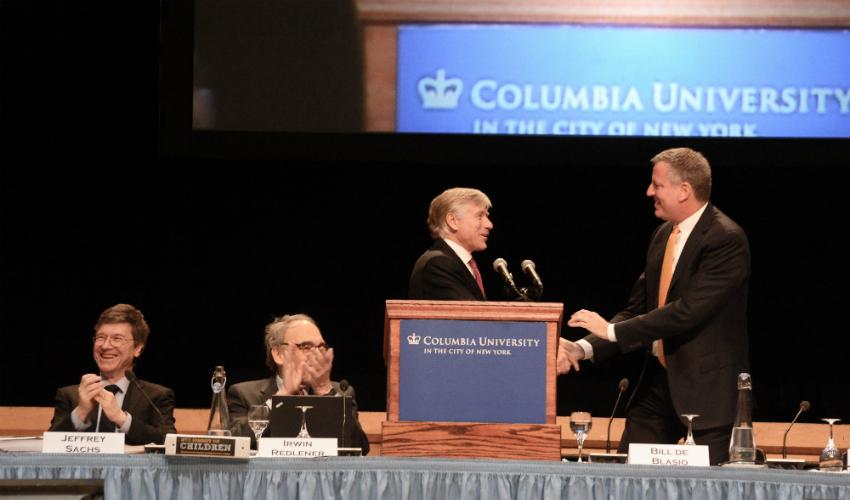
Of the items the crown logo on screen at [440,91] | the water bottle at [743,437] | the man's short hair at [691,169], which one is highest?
the crown logo on screen at [440,91]

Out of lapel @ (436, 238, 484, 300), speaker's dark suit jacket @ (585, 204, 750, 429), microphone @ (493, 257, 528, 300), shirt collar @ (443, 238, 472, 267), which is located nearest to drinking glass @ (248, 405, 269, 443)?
microphone @ (493, 257, 528, 300)

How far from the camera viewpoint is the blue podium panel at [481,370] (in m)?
3.63

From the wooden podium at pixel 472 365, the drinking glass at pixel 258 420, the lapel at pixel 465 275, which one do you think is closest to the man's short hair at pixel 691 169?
the lapel at pixel 465 275

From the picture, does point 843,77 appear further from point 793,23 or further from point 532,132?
point 532,132

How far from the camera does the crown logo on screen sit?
6184 mm

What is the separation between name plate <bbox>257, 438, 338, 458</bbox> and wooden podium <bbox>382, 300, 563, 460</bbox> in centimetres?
17

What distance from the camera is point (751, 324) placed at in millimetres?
6172

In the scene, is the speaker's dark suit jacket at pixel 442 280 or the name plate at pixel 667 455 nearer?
the name plate at pixel 667 455

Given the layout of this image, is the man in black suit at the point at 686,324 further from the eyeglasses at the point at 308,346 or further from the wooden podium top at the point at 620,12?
the wooden podium top at the point at 620,12

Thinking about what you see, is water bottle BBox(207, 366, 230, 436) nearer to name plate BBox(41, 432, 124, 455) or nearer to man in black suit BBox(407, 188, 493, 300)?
name plate BBox(41, 432, 124, 455)

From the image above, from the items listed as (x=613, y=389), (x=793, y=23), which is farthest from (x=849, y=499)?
(x=793, y=23)

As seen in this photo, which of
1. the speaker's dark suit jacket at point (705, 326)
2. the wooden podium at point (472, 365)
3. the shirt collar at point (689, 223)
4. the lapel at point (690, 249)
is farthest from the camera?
the shirt collar at point (689, 223)

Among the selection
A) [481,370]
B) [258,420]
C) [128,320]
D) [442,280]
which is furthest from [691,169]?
[128,320]

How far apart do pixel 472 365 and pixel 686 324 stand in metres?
1.06
